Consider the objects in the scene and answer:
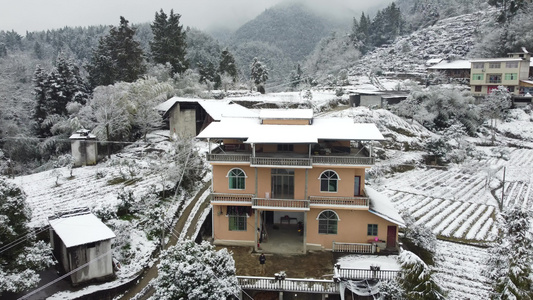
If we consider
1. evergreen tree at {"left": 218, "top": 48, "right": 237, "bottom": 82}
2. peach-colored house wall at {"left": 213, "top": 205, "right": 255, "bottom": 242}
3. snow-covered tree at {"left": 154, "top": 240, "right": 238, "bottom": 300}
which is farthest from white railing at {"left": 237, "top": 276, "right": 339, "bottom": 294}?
evergreen tree at {"left": 218, "top": 48, "right": 237, "bottom": 82}

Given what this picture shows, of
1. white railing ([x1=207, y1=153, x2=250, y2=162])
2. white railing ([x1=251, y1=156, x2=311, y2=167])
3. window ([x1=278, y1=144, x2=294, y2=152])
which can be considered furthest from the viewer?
window ([x1=278, y1=144, x2=294, y2=152])

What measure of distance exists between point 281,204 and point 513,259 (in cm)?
1134

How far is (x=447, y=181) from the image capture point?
36.5m

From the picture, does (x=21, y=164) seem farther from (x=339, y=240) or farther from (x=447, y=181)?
(x=447, y=181)

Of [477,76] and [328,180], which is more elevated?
[477,76]

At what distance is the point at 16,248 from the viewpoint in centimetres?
1582

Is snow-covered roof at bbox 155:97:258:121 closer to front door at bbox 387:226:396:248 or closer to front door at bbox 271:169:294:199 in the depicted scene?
front door at bbox 271:169:294:199

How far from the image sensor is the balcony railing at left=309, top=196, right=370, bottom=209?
2134 centimetres

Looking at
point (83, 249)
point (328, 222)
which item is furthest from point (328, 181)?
point (83, 249)

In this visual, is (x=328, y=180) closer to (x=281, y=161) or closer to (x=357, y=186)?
(x=357, y=186)

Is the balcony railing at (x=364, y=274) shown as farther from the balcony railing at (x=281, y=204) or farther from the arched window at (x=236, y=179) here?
the arched window at (x=236, y=179)

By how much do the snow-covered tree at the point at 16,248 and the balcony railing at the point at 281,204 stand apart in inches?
410

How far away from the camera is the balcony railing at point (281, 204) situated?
21.2m

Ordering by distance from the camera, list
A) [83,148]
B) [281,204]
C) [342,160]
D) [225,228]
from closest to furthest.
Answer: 1. [281,204]
2. [342,160]
3. [225,228]
4. [83,148]
